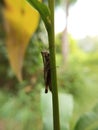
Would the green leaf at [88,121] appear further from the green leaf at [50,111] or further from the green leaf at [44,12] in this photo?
the green leaf at [44,12]

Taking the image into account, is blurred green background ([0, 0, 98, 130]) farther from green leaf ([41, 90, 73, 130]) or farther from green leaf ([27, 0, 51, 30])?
green leaf ([27, 0, 51, 30])

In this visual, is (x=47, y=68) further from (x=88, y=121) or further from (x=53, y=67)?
(x=88, y=121)

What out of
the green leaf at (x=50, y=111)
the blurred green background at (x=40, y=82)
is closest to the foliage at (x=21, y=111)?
the blurred green background at (x=40, y=82)

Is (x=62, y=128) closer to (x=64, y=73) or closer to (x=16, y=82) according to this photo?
(x=64, y=73)

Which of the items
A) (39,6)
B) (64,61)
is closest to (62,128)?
(39,6)

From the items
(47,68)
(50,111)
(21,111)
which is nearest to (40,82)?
(21,111)
